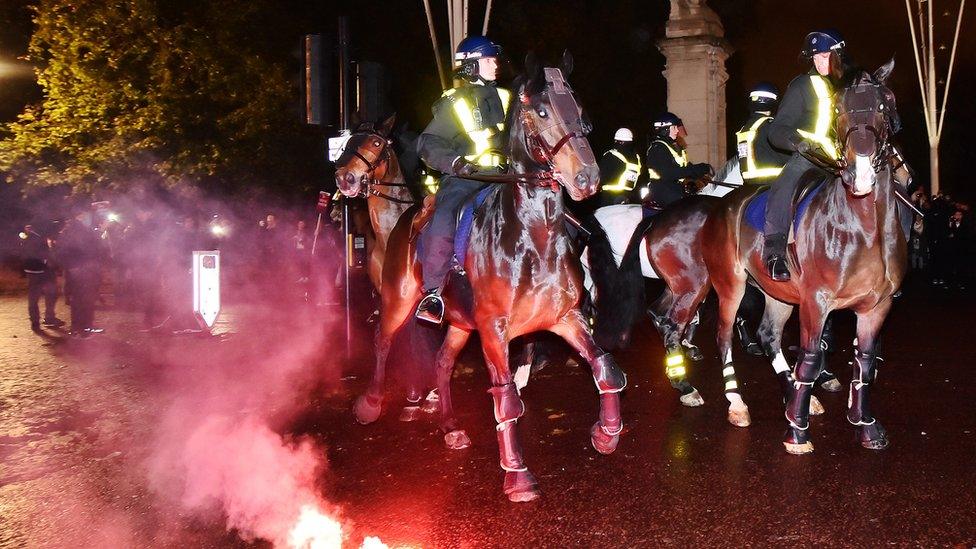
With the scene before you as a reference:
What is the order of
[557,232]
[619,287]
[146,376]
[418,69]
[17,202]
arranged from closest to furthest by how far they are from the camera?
[557,232] → [619,287] → [146,376] → [418,69] → [17,202]

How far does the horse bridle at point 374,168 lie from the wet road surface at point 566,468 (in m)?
1.89

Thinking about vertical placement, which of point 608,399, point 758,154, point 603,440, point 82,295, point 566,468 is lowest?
point 566,468

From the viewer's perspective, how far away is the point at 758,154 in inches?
307

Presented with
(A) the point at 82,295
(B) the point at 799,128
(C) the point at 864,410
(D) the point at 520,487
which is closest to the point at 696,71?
(A) the point at 82,295

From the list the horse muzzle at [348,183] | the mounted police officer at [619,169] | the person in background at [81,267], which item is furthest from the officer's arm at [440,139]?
the person in background at [81,267]

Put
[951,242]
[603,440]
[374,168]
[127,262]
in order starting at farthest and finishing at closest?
[951,242], [127,262], [374,168], [603,440]

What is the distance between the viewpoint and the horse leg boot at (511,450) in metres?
5.41

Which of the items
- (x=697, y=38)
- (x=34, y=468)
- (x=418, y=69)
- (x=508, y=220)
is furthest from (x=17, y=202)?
(x=508, y=220)

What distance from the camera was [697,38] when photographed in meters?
18.8

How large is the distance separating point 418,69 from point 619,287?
19579 millimetres

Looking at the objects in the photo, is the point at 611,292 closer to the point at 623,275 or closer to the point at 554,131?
the point at 623,275

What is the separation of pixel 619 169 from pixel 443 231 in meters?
4.68

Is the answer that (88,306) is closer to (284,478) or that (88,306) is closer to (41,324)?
(41,324)

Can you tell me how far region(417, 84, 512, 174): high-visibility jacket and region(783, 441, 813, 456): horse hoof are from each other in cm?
271
